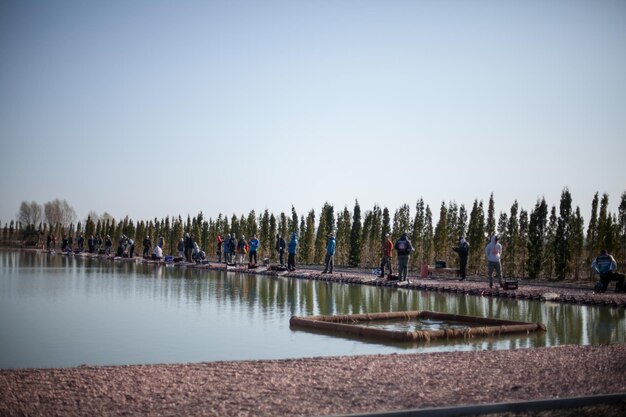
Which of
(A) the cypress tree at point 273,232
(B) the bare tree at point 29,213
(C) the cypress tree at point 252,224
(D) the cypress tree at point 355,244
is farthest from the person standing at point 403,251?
(B) the bare tree at point 29,213

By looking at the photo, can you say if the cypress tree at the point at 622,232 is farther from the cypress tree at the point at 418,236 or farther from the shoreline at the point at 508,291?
the cypress tree at the point at 418,236

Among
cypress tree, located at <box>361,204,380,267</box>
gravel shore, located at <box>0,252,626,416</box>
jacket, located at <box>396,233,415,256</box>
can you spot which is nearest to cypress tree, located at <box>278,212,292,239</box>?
cypress tree, located at <box>361,204,380,267</box>

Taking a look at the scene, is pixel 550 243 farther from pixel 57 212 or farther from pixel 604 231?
pixel 57 212

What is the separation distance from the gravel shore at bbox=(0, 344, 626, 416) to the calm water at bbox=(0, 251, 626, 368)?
4.68 ft

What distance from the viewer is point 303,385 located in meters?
7.89

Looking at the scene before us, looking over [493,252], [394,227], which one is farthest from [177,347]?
[394,227]

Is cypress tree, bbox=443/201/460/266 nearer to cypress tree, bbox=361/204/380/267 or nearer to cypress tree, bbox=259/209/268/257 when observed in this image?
cypress tree, bbox=361/204/380/267

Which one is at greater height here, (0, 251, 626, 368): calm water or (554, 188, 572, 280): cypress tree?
(554, 188, 572, 280): cypress tree

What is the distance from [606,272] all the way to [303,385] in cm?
1731

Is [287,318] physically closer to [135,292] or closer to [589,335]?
[589,335]

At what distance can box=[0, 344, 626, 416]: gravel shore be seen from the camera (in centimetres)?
694

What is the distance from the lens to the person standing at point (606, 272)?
22656 millimetres

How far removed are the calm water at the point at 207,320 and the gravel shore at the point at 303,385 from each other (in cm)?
143

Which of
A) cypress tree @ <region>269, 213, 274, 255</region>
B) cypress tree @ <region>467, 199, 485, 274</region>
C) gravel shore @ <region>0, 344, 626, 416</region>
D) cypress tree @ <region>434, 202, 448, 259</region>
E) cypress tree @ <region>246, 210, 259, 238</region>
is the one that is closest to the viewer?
gravel shore @ <region>0, 344, 626, 416</region>
